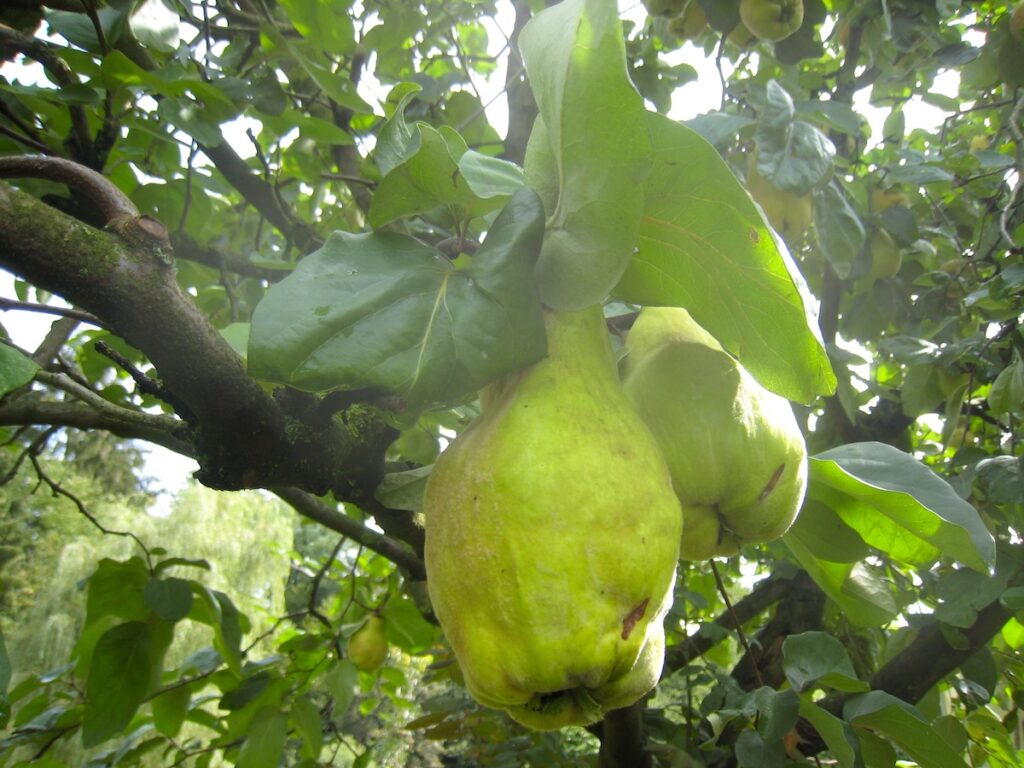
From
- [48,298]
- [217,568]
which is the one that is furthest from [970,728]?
[217,568]

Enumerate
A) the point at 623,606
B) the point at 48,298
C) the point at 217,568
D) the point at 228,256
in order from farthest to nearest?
the point at 217,568
the point at 48,298
the point at 228,256
the point at 623,606

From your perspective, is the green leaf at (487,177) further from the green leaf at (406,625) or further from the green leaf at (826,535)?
the green leaf at (406,625)

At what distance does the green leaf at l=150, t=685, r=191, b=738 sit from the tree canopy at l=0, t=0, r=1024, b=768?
0.04ft

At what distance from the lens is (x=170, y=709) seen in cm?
193

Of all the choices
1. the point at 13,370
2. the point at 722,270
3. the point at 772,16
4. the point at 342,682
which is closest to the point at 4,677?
the point at 13,370

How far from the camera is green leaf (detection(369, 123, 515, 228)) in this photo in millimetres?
646

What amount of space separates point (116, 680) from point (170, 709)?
1.62 ft

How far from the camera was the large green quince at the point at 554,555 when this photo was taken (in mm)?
509

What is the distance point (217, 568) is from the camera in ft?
28.7

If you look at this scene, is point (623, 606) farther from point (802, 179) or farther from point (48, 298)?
point (48, 298)

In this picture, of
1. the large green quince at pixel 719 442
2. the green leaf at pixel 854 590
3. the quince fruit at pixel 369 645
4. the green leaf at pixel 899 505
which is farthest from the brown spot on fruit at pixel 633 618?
the quince fruit at pixel 369 645

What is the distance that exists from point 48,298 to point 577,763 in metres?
1.91

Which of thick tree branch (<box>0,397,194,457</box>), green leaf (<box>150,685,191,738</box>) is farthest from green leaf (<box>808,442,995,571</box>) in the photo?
green leaf (<box>150,685,191,738</box>)

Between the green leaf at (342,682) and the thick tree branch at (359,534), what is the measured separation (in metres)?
0.44
